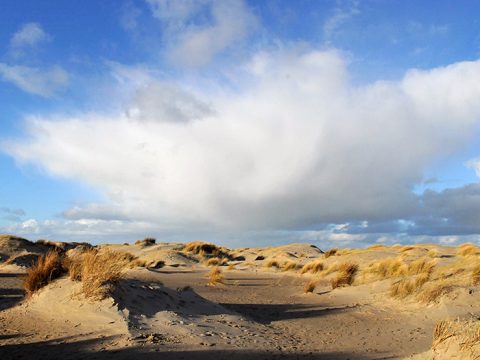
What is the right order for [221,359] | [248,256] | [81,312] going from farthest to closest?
[248,256] → [81,312] → [221,359]

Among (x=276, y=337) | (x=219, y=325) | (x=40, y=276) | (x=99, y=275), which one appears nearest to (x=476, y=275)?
(x=276, y=337)

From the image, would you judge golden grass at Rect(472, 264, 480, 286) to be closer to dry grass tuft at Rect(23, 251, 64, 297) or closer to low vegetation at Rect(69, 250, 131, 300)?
low vegetation at Rect(69, 250, 131, 300)

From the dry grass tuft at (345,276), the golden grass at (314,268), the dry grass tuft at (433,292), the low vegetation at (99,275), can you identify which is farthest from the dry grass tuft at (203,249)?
the low vegetation at (99,275)

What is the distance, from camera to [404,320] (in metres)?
13.2

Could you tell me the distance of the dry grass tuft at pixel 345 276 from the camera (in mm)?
20094

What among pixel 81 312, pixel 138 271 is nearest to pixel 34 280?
pixel 81 312

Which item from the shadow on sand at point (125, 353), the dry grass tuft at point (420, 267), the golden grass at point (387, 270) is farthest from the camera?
the golden grass at point (387, 270)

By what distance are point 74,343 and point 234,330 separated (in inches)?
133

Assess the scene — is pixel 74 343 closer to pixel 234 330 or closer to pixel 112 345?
pixel 112 345

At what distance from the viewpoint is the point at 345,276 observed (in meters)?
20.4

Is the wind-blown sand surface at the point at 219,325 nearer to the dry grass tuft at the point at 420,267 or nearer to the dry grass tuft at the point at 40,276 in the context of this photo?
the dry grass tuft at the point at 40,276

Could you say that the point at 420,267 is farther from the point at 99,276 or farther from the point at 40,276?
the point at 40,276

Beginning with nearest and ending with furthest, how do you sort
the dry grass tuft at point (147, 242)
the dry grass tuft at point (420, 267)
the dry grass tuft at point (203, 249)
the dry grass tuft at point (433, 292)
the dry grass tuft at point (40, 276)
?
1. the dry grass tuft at point (40, 276)
2. the dry grass tuft at point (433, 292)
3. the dry grass tuft at point (420, 267)
4. the dry grass tuft at point (203, 249)
5. the dry grass tuft at point (147, 242)

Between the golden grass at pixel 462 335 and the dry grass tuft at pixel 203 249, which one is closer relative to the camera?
the golden grass at pixel 462 335
